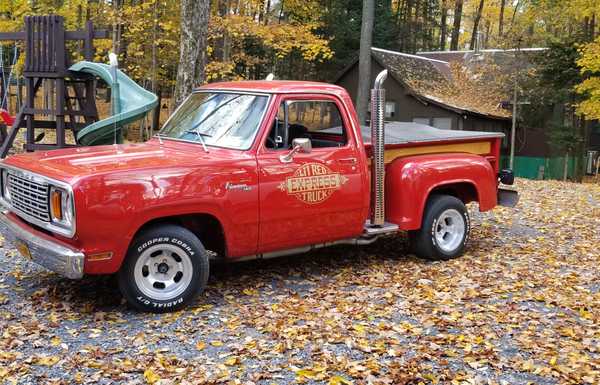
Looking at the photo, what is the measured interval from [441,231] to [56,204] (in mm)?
4627

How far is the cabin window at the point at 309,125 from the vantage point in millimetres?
6270

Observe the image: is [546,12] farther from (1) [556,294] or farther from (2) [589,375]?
(2) [589,375]

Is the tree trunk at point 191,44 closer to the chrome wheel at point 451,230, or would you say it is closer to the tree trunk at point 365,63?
the chrome wheel at point 451,230

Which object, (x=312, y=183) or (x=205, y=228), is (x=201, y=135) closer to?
(x=205, y=228)

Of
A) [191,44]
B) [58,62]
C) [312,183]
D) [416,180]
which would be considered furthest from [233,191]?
[58,62]

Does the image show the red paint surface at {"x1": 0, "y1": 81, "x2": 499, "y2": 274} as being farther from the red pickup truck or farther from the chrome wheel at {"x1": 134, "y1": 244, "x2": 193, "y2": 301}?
the chrome wheel at {"x1": 134, "y1": 244, "x2": 193, "y2": 301}

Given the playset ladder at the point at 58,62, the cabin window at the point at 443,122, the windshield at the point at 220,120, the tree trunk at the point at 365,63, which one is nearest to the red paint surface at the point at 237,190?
the windshield at the point at 220,120

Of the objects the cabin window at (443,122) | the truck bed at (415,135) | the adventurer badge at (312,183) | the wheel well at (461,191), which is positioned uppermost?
the cabin window at (443,122)

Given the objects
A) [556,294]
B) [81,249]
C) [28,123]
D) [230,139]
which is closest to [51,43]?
[28,123]

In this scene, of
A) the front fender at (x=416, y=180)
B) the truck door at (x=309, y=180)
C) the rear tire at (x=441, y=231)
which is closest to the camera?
the truck door at (x=309, y=180)

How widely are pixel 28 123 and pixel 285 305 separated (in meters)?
10.2

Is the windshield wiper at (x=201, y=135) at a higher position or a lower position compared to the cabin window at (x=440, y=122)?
lower

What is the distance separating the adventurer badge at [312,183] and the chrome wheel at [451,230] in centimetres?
188

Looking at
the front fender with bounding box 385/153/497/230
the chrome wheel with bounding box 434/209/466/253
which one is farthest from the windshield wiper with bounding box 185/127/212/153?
the chrome wheel with bounding box 434/209/466/253
